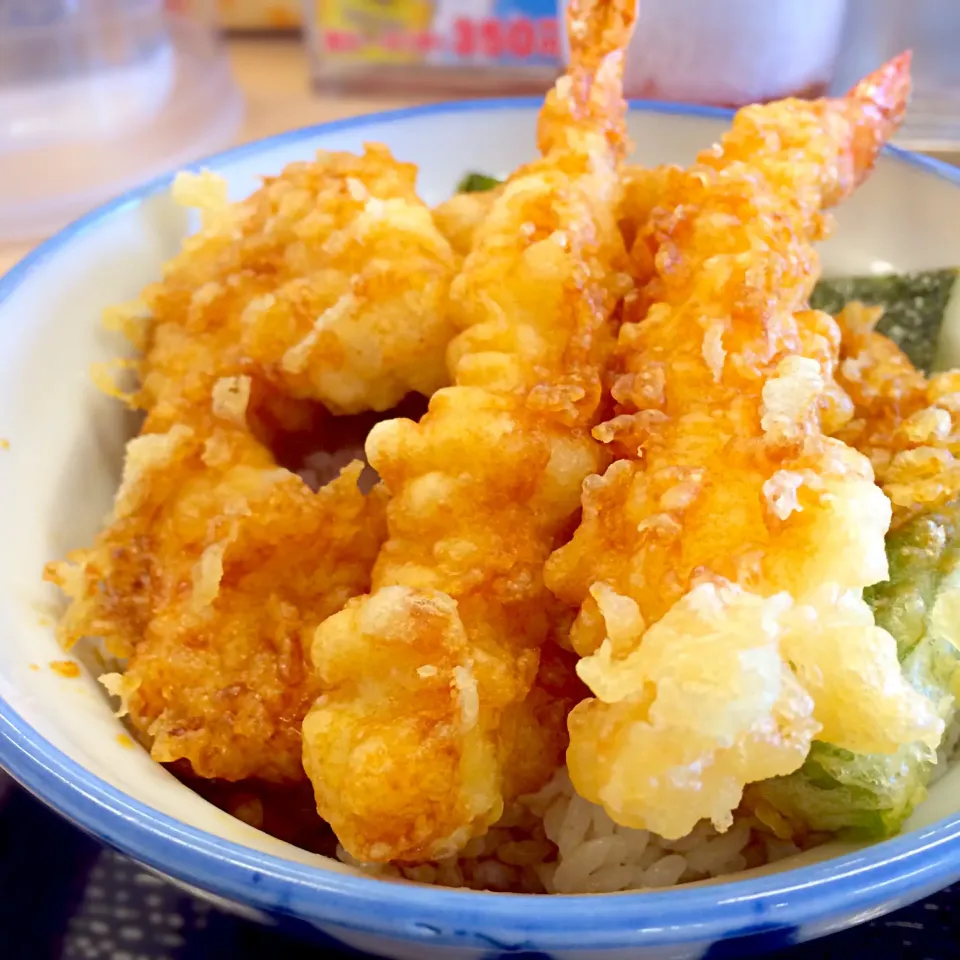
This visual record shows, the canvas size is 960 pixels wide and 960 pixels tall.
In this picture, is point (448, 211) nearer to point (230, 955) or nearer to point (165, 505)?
point (165, 505)

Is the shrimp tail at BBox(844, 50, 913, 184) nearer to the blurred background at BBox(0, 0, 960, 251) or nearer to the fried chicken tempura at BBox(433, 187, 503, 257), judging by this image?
the fried chicken tempura at BBox(433, 187, 503, 257)

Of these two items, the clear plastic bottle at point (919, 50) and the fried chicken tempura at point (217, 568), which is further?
the clear plastic bottle at point (919, 50)

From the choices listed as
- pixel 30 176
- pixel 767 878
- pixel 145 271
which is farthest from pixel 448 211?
pixel 30 176

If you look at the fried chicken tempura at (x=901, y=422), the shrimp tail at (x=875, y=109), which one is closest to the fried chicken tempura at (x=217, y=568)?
the fried chicken tempura at (x=901, y=422)

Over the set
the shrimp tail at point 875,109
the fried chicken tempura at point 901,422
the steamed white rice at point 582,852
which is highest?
the shrimp tail at point 875,109

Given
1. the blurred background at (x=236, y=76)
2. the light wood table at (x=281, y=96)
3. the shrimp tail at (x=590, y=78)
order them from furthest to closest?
1. the light wood table at (x=281, y=96)
2. the blurred background at (x=236, y=76)
3. the shrimp tail at (x=590, y=78)

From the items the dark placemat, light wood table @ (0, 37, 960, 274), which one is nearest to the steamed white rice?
the dark placemat

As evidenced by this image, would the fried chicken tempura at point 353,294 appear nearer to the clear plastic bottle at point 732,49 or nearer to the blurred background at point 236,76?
the clear plastic bottle at point 732,49

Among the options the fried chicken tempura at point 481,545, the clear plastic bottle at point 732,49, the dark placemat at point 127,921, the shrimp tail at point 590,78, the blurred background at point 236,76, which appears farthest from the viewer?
the blurred background at point 236,76
